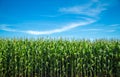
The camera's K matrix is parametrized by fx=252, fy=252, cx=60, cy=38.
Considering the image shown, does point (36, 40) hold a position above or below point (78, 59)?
above

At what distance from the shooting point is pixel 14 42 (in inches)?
859

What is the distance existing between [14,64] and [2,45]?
209 cm

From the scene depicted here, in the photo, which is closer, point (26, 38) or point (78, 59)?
point (78, 59)

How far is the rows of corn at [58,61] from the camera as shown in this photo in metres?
20.6

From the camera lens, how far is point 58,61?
20.6 m

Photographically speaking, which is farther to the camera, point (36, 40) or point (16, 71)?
point (36, 40)

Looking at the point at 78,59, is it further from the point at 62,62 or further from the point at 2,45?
the point at 2,45

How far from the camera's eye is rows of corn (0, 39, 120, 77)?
810 inches

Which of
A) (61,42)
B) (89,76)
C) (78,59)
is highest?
(61,42)

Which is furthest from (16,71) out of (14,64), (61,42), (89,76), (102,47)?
(102,47)

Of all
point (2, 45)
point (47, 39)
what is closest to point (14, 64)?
point (2, 45)

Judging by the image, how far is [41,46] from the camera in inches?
836

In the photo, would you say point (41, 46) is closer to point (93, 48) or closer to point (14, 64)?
point (14, 64)

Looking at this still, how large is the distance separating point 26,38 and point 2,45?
2.27 metres
